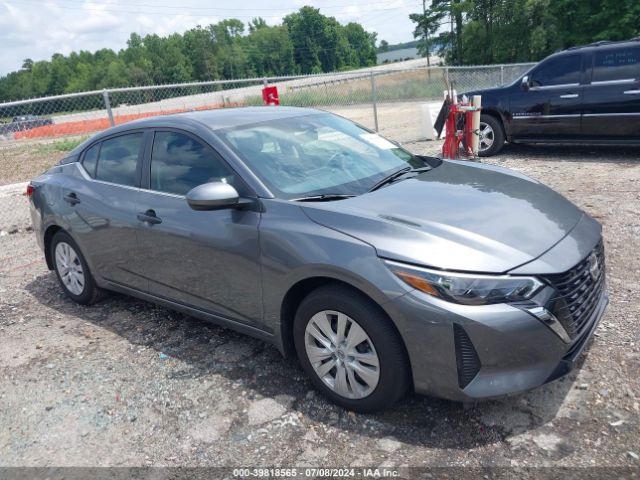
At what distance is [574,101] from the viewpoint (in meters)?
8.61

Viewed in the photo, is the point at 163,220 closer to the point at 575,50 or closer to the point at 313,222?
the point at 313,222

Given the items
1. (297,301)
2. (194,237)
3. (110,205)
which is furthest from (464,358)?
(110,205)

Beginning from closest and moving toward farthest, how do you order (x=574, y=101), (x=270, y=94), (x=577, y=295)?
(x=577, y=295) → (x=574, y=101) → (x=270, y=94)

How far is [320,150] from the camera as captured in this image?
12.6ft

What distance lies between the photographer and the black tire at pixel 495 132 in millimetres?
9555

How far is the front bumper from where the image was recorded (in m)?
2.56

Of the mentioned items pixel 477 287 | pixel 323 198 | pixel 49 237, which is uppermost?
pixel 323 198

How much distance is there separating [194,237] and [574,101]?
7254 mm

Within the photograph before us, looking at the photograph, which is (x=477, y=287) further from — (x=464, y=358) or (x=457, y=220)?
(x=457, y=220)

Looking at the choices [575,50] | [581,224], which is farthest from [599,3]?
[581,224]

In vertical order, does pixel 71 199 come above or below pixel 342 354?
above

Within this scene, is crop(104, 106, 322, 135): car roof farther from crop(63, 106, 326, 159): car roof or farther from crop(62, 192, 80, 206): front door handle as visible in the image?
crop(62, 192, 80, 206): front door handle

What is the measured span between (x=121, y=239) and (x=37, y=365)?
1.09m

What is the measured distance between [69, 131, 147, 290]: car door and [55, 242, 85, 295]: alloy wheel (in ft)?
0.93
